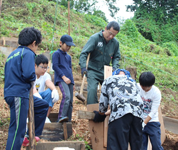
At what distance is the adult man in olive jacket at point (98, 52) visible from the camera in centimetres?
452

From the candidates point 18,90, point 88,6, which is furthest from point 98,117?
point 88,6

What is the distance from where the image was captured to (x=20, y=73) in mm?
2793

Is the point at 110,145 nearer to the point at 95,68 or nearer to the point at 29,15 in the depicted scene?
the point at 95,68

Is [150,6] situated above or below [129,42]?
above

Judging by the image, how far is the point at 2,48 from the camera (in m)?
8.27

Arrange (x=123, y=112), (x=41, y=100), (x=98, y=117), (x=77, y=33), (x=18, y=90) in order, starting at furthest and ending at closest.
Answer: (x=77, y=33) < (x=98, y=117) < (x=41, y=100) < (x=123, y=112) < (x=18, y=90)

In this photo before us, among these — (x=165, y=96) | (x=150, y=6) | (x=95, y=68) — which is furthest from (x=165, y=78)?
(x=150, y=6)

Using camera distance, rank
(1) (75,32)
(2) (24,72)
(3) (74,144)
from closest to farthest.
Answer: (2) (24,72)
(3) (74,144)
(1) (75,32)

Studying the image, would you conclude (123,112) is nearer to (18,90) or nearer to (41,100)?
(41,100)

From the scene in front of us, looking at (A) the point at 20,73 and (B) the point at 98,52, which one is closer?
(A) the point at 20,73

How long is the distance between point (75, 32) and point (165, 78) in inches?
307

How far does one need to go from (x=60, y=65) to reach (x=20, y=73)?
1.81 m

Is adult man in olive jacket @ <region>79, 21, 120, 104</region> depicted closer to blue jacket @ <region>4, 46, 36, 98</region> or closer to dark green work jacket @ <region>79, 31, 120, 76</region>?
dark green work jacket @ <region>79, 31, 120, 76</region>

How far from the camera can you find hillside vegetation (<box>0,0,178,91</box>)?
35.6 feet
